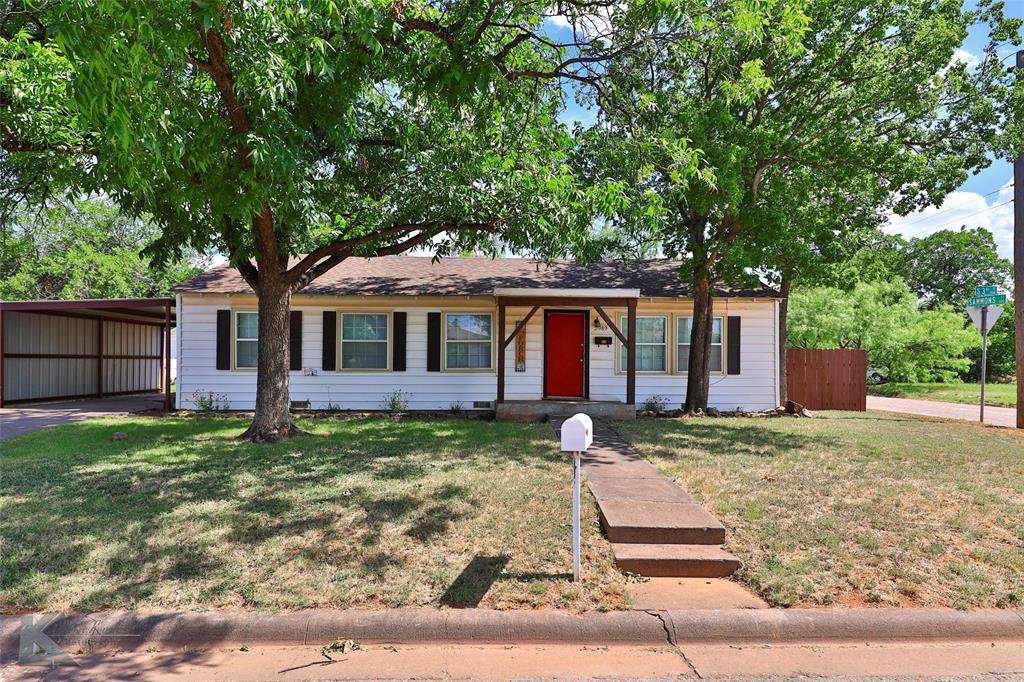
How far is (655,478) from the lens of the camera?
6613 mm

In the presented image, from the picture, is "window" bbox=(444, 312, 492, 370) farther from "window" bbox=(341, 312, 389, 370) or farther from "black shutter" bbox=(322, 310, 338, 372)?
"black shutter" bbox=(322, 310, 338, 372)

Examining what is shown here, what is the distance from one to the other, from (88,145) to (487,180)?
4.93 m

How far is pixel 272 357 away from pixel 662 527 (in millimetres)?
6803

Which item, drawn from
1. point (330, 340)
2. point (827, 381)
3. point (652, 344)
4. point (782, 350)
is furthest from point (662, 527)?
point (827, 381)

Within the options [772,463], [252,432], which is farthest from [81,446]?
[772,463]

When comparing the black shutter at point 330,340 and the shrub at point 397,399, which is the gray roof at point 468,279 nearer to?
the black shutter at point 330,340

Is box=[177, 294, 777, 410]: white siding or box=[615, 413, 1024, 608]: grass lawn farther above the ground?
box=[177, 294, 777, 410]: white siding

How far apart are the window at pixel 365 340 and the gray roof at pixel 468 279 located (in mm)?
668

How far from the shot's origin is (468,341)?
542 inches

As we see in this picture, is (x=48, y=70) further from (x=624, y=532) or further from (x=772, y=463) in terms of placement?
(x=772, y=463)

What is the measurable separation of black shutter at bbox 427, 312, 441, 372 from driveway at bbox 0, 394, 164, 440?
22.5 ft

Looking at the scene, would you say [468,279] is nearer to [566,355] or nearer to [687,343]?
[566,355]

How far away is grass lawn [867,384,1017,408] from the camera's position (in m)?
21.0

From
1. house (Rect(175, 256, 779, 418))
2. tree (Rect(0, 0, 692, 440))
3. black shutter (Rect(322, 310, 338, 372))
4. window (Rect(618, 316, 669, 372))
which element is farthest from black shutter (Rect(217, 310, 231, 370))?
window (Rect(618, 316, 669, 372))
